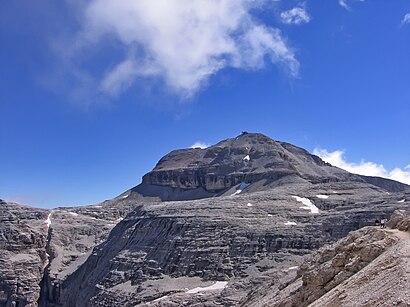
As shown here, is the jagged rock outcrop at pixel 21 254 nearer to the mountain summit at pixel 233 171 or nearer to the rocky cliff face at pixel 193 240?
the rocky cliff face at pixel 193 240

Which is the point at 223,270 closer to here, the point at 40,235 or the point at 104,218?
the point at 40,235

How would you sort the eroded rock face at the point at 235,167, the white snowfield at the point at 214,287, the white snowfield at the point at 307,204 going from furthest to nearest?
the eroded rock face at the point at 235,167, the white snowfield at the point at 307,204, the white snowfield at the point at 214,287

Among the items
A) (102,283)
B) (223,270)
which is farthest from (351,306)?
(102,283)

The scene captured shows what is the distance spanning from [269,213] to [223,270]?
1927 cm

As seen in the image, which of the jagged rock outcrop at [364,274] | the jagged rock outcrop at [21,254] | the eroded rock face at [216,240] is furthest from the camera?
the jagged rock outcrop at [21,254]

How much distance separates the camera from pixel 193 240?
7962cm

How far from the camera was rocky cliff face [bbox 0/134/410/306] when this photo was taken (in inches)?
2721

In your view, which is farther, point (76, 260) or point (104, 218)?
point (104, 218)

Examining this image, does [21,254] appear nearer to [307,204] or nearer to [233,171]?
[233,171]

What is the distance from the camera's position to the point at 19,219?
5157 inches

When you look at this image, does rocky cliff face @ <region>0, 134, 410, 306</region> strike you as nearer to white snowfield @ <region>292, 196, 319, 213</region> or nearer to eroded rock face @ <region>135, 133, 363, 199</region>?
white snowfield @ <region>292, 196, 319, 213</region>

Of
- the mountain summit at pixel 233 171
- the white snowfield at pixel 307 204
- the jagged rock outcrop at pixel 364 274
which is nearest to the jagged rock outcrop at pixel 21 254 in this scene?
the mountain summit at pixel 233 171

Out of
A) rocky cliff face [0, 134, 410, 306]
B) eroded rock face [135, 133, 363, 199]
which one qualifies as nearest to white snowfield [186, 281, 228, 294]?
rocky cliff face [0, 134, 410, 306]

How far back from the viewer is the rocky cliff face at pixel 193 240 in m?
69.1
